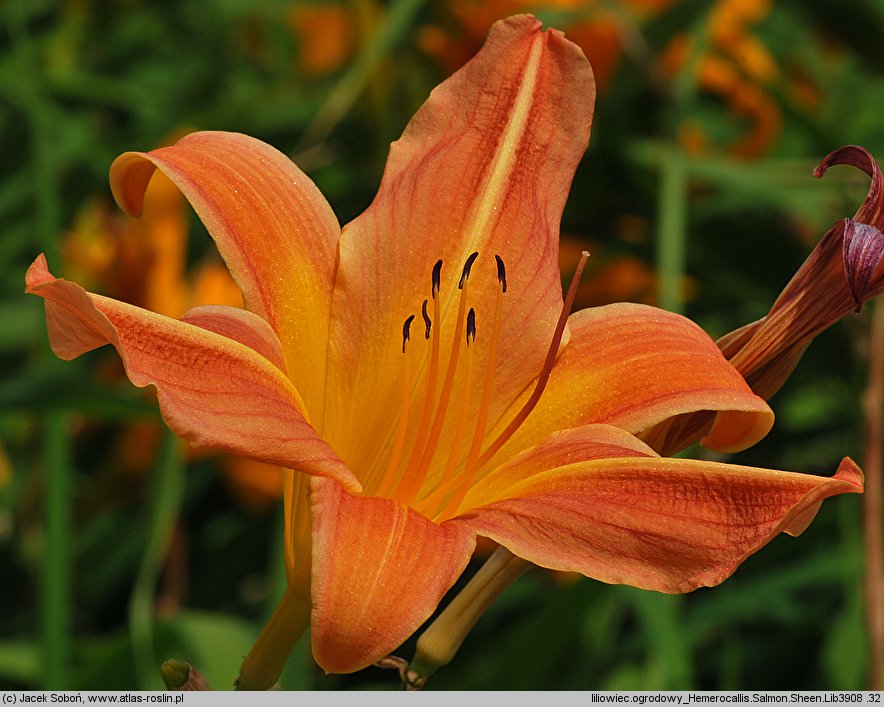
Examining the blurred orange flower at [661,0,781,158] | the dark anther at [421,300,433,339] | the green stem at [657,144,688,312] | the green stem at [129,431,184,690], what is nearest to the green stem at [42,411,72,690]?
the green stem at [129,431,184,690]

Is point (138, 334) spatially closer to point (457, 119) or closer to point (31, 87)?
point (457, 119)

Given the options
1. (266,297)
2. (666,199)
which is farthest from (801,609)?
(266,297)

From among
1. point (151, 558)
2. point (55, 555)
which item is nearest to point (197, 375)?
point (55, 555)

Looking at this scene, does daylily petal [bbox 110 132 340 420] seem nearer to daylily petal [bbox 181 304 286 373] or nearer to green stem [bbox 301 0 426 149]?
daylily petal [bbox 181 304 286 373]

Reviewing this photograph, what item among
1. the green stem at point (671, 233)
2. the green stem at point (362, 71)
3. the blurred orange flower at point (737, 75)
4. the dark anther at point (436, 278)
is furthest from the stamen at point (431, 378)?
the blurred orange flower at point (737, 75)

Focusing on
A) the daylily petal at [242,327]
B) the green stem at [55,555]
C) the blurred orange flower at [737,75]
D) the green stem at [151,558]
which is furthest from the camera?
the blurred orange flower at [737,75]

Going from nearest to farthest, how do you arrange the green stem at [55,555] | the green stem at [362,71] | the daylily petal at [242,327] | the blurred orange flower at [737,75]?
1. the daylily petal at [242,327]
2. the green stem at [55,555]
3. the green stem at [362,71]
4. the blurred orange flower at [737,75]

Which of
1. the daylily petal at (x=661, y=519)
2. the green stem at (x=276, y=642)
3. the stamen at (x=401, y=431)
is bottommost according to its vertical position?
the green stem at (x=276, y=642)

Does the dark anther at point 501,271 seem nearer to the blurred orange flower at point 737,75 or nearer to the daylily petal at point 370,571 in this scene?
the daylily petal at point 370,571
